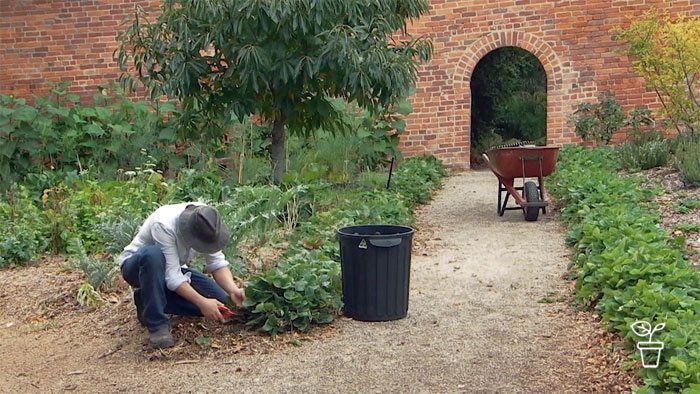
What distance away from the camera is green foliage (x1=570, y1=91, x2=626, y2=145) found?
1427cm

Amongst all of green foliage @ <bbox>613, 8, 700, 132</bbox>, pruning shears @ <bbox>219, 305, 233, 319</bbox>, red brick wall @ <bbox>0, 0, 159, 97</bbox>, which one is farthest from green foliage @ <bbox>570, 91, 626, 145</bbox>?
pruning shears @ <bbox>219, 305, 233, 319</bbox>

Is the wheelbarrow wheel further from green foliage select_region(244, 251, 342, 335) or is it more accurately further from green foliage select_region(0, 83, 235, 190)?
green foliage select_region(0, 83, 235, 190)

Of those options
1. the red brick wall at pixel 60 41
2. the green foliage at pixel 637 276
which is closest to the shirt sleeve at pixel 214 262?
the green foliage at pixel 637 276

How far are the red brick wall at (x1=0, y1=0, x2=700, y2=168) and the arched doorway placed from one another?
318 cm

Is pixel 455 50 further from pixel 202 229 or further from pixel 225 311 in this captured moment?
pixel 202 229

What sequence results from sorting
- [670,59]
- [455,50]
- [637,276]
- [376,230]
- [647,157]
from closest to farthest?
[637,276] → [376,230] → [647,157] → [670,59] → [455,50]

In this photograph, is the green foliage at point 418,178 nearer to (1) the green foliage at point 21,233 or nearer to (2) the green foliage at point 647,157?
(2) the green foliage at point 647,157

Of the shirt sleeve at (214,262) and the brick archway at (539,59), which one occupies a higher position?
the brick archway at (539,59)

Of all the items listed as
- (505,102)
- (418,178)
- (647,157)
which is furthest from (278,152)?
(505,102)

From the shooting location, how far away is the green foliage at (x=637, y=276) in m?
3.74

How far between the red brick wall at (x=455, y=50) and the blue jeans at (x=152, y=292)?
35.7 feet

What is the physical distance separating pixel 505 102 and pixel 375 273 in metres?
16.1

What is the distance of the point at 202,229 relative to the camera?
177 inches

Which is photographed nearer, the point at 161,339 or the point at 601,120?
the point at 161,339
